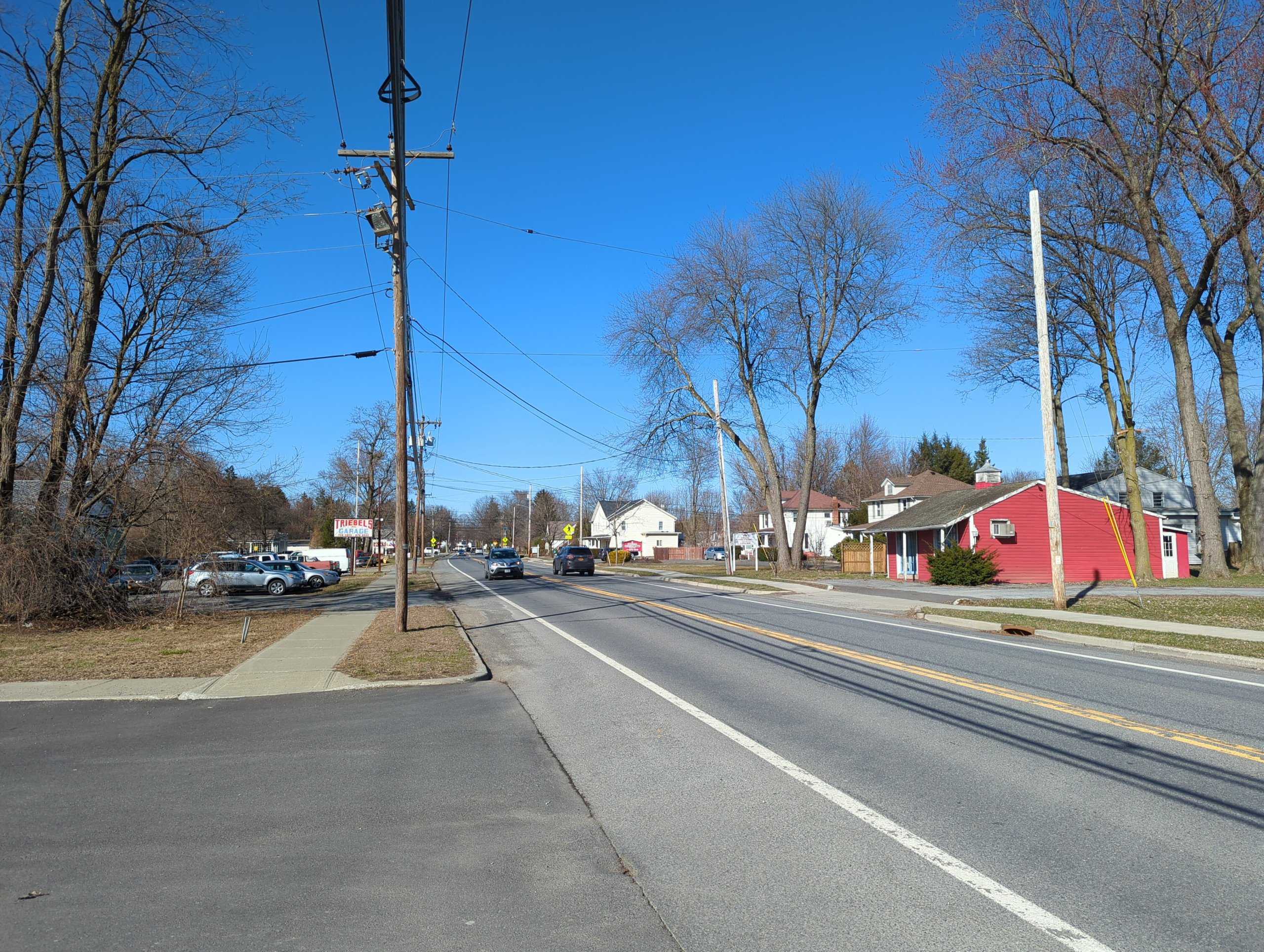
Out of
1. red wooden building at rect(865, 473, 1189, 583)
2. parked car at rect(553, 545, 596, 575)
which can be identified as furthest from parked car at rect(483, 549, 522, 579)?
red wooden building at rect(865, 473, 1189, 583)

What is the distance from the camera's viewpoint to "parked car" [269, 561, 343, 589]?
117 ft

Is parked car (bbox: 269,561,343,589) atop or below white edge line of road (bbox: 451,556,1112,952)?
atop

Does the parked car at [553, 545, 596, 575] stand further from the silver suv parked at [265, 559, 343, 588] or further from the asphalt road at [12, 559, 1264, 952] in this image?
the asphalt road at [12, 559, 1264, 952]

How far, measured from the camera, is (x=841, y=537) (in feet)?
282

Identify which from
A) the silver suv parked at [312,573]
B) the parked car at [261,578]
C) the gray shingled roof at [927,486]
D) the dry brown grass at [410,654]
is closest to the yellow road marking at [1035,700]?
the dry brown grass at [410,654]

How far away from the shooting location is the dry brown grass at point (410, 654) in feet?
37.5

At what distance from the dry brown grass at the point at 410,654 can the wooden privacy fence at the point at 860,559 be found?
33646mm

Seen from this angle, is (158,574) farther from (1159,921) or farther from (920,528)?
(920,528)

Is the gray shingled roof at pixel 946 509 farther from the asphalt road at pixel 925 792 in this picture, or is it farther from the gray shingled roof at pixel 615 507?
the gray shingled roof at pixel 615 507

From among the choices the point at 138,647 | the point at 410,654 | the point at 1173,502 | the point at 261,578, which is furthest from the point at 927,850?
the point at 1173,502

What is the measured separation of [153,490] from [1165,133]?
29.7 metres

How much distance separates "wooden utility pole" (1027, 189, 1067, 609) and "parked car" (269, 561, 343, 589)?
2853 centimetres

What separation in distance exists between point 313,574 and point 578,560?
570 inches

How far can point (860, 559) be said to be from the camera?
4869cm
